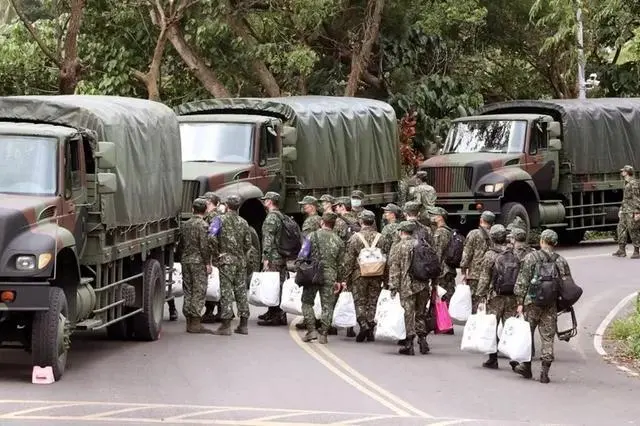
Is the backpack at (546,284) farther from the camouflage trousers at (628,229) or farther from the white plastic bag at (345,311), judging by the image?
the camouflage trousers at (628,229)

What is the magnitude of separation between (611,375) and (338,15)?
21094mm

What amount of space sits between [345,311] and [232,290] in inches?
58.9

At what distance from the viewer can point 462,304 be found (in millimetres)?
19203

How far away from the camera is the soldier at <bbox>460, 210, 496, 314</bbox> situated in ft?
62.8

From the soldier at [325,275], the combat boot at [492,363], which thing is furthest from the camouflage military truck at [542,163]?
the combat boot at [492,363]

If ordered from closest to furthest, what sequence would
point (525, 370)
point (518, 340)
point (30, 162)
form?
point (30, 162)
point (518, 340)
point (525, 370)

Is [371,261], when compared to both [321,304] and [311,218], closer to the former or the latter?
[321,304]

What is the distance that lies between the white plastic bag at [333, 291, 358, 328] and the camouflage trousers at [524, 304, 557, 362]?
2.94m

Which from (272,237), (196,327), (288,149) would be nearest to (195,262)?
(196,327)

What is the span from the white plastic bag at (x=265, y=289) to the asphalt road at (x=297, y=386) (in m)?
0.41

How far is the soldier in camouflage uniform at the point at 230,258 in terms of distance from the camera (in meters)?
19.3

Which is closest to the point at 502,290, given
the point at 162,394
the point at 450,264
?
the point at 450,264

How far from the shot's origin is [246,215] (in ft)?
80.7

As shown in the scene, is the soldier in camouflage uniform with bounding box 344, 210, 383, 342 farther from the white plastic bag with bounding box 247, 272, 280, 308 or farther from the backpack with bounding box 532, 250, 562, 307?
the backpack with bounding box 532, 250, 562, 307
